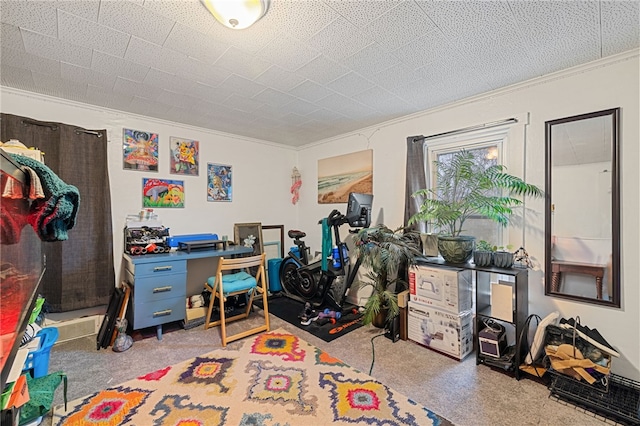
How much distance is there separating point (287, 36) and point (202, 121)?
2073mm

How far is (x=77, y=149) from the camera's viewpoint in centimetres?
277

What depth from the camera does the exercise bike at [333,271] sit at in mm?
3201

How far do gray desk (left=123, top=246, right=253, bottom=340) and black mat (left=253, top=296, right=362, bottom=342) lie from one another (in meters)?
1.12

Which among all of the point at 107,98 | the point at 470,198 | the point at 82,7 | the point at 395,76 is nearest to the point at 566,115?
the point at 470,198

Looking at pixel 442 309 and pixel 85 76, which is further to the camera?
pixel 442 309

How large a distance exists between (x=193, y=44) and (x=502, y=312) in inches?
119

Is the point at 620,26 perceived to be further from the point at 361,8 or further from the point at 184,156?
the point at 184,156

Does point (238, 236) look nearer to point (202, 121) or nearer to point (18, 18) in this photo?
point (202, 121)

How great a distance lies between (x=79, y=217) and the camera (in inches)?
108

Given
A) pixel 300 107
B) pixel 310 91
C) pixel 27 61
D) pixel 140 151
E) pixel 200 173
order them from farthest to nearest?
1. pixel 200 173
2. pixel 140 151
3. pixel 300 107
4. pixel 310 91
5. pixel 27 61

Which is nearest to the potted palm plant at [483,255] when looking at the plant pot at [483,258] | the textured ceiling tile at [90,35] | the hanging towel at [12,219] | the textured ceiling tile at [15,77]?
the plant pot at [483,258]

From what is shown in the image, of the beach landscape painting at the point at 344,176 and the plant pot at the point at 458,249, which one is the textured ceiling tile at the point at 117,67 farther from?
the plant pot at the point at 458,249

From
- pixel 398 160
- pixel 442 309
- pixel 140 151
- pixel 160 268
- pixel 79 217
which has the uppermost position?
pixel 140 151

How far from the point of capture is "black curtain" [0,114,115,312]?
8.52 ft
